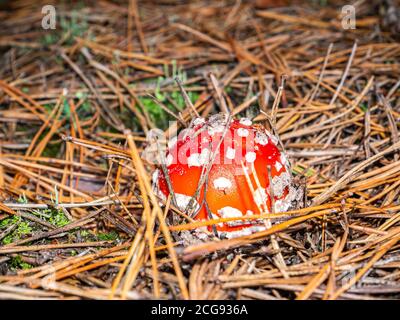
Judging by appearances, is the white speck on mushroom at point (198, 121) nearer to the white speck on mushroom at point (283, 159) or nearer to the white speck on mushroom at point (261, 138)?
the white speck on mushroom at point (261, 138)

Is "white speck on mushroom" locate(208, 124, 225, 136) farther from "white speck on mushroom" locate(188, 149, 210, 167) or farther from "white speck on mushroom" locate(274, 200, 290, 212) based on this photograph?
"white speck on mushroom" locate(274, 200, 290, 212)

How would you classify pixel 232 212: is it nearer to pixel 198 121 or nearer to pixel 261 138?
pixel 261 138

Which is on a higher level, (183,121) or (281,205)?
(183,121)

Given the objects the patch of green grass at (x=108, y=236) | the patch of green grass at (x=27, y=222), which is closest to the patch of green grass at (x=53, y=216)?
the patch of green grass at (x=27, y=222)

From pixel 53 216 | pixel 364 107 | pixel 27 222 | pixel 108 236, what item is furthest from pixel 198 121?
pixel 364 107

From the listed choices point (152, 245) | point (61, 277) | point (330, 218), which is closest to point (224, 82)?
point (330, 218)
